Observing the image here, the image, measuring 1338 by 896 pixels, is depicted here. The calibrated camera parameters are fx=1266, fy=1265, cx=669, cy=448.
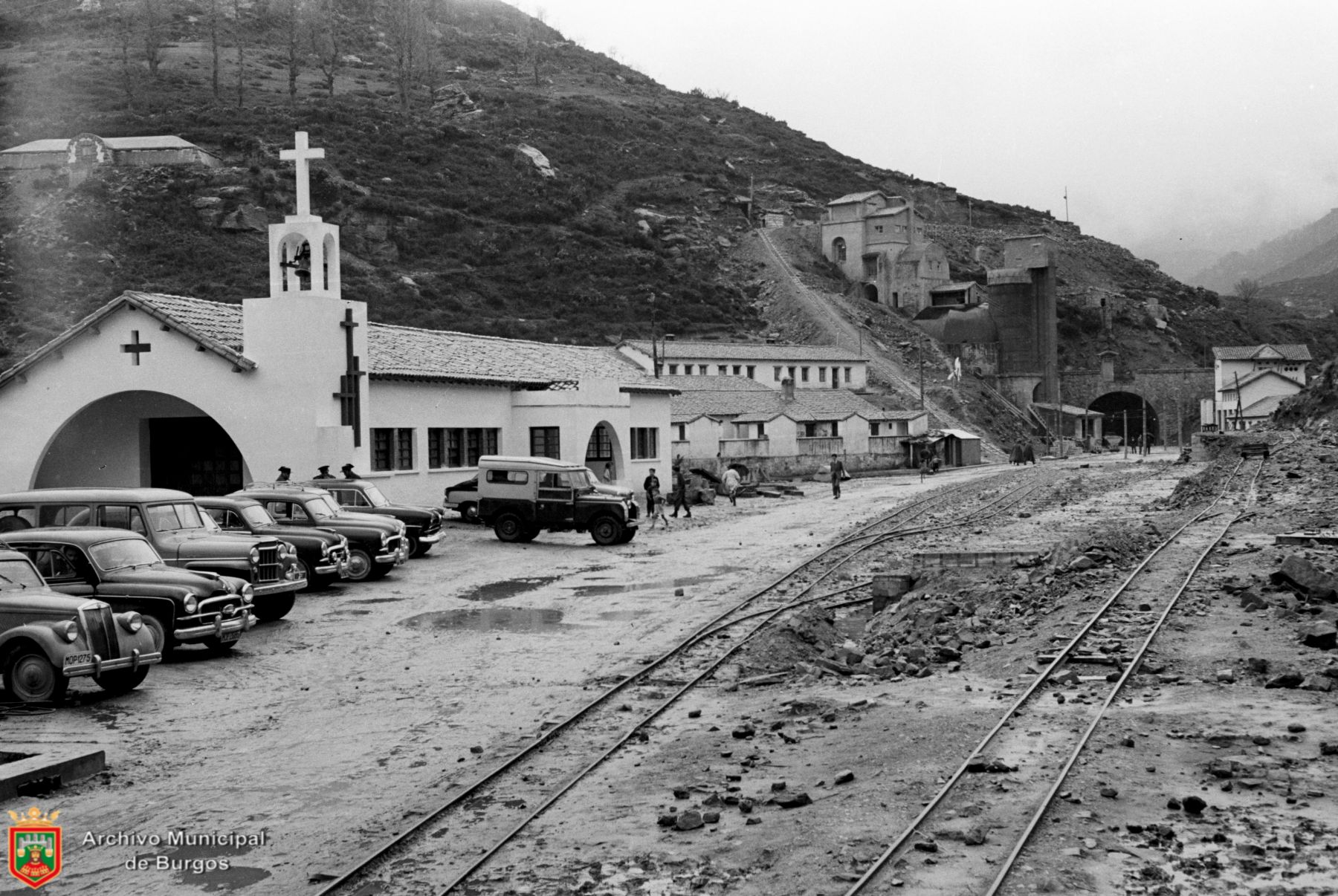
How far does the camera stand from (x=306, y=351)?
2866cm

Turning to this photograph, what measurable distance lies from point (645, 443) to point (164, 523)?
1052 inches

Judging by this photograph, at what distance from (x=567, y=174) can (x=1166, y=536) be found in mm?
123739

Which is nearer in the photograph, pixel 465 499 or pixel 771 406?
pixel 465 499

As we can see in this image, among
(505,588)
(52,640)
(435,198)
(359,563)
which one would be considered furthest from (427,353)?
(435,198)

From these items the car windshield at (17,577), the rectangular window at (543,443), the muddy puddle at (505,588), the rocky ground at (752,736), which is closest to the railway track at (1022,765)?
the rocky ground at (752,736)

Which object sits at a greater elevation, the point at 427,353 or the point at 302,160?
the point at 302,160

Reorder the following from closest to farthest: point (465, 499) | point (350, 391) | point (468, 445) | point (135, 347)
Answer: point (135, 347) → point (350, 391) → point (465, 499) → point (468, 445)

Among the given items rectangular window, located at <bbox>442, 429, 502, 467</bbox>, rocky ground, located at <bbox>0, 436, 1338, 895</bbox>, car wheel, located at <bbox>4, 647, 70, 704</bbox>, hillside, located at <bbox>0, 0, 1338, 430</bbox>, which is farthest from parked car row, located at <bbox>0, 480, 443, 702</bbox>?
hillside, located at <bbox>0, 0, 1338, 430</bbox>

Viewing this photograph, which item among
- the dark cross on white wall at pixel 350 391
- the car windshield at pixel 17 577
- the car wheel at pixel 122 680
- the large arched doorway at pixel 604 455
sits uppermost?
the dark cross on white wall at pixel 350 391

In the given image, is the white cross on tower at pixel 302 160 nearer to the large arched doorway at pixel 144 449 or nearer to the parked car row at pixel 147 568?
the large arched doorway at pixel 144 449

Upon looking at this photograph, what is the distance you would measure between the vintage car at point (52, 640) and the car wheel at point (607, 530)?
17.7 meters

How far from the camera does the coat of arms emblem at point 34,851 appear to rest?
321 inches

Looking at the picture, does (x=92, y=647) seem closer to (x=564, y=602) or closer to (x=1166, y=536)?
(x=564, y=602)

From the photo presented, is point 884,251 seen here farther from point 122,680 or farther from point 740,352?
point 122,680
